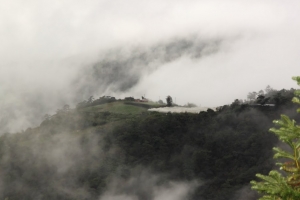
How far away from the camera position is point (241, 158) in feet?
416

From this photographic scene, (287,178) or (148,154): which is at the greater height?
(148,154)

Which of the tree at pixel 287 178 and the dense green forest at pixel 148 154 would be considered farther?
the dense green forest at pixel 148 154

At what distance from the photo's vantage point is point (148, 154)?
460 ft

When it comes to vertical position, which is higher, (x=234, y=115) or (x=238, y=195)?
(x=234, y=115)

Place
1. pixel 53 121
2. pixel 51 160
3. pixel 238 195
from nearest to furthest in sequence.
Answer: pixel 238 195
pixel 51 160
pixel 53 121

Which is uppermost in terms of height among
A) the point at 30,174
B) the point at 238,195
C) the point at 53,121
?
the point at 53,121

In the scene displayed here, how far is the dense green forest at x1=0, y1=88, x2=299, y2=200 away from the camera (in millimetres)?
123125

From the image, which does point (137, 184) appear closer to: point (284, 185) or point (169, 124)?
point (169, 124)

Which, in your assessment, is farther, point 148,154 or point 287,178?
point 148,154

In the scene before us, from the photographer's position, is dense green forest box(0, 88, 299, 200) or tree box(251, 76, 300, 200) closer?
tree box(251, 76, 300, 200)

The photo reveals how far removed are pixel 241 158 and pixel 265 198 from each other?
120112 millimetres

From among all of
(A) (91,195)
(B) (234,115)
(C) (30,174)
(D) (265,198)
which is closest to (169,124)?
(B) (234,115)

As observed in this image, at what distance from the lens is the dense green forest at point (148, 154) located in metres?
123

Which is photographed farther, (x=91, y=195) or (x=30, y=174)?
(x=30, y=174)
